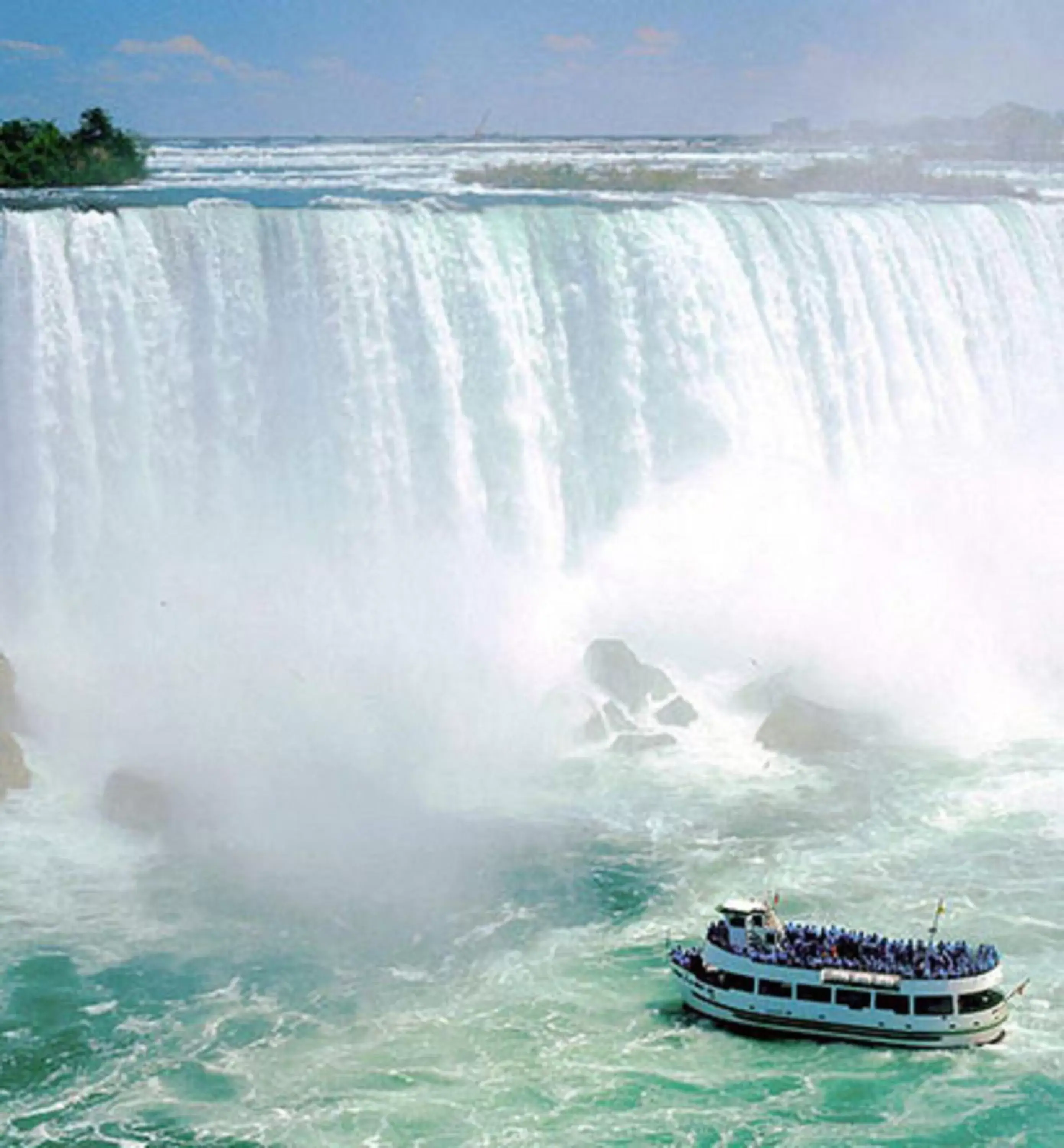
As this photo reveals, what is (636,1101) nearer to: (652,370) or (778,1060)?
(778,1060)

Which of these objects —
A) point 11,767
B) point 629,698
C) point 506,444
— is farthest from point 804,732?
point 11,767

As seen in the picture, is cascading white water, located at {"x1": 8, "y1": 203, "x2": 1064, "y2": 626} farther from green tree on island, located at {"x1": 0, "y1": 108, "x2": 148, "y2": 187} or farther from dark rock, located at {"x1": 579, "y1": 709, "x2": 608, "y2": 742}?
green tree on island, located at {"x1": 0, "y1": 108, "x2": 148, "y2": 187}

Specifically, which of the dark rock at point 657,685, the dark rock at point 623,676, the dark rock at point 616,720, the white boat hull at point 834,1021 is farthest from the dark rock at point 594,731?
the white boat hull at point 834,1021

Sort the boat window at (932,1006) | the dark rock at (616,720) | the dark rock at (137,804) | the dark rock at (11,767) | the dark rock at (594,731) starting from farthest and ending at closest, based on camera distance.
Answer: the dark rock at (616,720) → the dark rock at (594,731) → the dark rock at (11,767) → the dark rock at (137,804) → the boat window at (932,1006)

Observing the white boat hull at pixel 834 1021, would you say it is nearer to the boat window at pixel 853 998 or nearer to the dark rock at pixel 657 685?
the boat window at pixel 853 998

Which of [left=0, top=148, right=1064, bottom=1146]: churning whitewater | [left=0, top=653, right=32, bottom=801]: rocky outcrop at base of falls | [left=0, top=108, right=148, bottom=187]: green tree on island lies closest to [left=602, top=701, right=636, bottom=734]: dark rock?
[left=0, top=148, right=1064, bottom=1146]: churning whitewater
